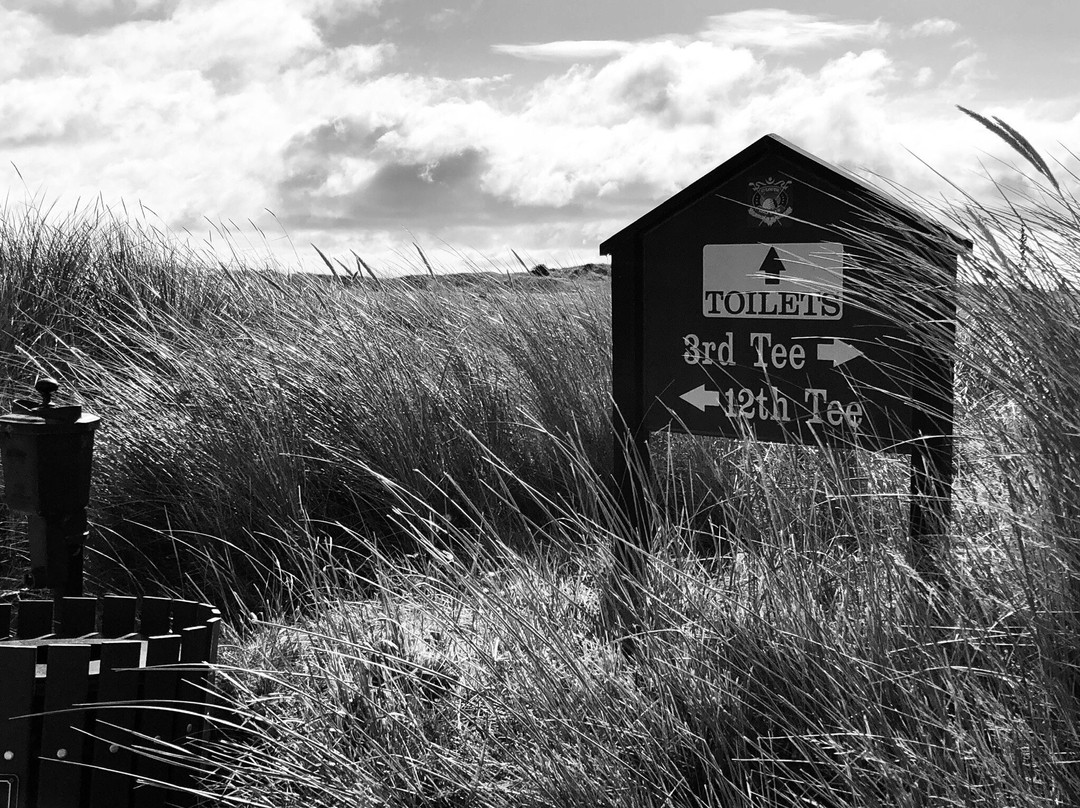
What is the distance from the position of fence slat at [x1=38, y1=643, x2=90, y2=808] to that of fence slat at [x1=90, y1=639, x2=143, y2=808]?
0.18ft

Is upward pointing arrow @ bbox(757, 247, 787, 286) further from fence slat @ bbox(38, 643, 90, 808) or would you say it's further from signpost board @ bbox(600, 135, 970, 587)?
fence slat @ bbox(38, 643, 90, 808)

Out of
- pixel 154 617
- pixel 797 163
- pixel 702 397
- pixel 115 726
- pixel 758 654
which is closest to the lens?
pixel 758 654

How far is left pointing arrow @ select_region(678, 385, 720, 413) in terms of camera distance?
4070 mm

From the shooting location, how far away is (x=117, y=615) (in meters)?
3.79

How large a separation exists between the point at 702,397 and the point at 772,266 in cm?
59

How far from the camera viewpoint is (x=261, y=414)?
5.91 metres

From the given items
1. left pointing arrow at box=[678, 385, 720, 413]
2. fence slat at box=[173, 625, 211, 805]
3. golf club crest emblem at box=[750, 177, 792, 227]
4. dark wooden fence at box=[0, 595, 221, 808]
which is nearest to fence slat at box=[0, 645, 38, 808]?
dark wooden fence at box=[0, 595, 221, 808]

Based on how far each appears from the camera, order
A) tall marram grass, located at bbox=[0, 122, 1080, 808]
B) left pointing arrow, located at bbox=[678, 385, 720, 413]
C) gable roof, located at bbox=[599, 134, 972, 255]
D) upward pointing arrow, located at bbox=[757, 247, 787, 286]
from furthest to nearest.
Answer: left pointing arrow, located at bbox=[678, 385, 720, 413] → upward pointing arrow, located at bbox=[757, 247, 787, 286] → gable roof, located at bbox=[599, 134, 972, 255] → tall marram grass, located at bbox=[0, 122, 1080, 808]

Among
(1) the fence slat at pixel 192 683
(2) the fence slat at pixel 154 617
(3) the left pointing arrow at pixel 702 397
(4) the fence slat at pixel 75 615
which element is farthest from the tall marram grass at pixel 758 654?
(4) the fence slat at pixel 75 615

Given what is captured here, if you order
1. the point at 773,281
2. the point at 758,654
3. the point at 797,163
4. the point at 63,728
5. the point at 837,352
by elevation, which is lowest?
the point at 63,728

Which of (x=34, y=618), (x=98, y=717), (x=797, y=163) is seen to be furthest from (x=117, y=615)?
(x=797, y=163)

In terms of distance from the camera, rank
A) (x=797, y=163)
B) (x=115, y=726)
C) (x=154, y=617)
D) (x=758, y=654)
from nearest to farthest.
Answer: (x=758, y=654), (x=115, y=726), (x=154, y=617), (x=797, y=163)

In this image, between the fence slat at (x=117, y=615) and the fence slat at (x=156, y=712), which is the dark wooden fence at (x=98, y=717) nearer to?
the fence slat at (x=156, y=712)

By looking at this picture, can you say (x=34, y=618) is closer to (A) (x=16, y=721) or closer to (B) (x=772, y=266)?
(A) (x=16, y=721)
